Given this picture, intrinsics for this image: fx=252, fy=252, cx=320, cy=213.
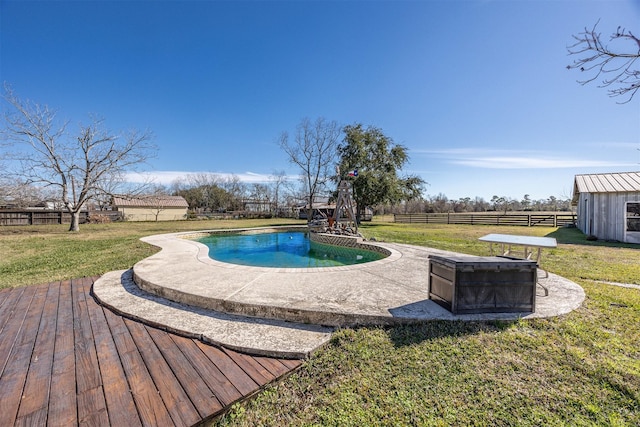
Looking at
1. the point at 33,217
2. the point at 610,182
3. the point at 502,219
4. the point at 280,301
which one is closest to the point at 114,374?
the point at 280,301

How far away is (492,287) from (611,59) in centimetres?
221

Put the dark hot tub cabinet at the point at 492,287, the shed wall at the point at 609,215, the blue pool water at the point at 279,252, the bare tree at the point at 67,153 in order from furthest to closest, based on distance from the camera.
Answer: the bare tree at the point at 67,153 → the shed wall at the point at 609,215 → the blue pool water at the point at 279,252 → the dark hot tub cabinet at the point at 492,287

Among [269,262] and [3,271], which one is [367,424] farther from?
[3,271]

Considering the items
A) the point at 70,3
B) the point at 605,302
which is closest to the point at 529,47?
the point at 605,302

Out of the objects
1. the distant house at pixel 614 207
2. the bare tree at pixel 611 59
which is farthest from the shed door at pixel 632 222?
the bare tree at pixel 611 59

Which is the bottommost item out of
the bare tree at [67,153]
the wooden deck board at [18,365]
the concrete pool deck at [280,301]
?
the wooden deck board at [18,365]

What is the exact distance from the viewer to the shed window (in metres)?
10.1

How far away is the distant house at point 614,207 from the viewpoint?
399 inches

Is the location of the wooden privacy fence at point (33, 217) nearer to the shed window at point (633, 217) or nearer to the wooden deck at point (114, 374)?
the wooden deck at point (114, 374)

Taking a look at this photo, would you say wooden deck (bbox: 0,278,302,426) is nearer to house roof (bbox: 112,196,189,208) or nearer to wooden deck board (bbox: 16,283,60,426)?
wooden deck board (bbox: 16,283,60,426)

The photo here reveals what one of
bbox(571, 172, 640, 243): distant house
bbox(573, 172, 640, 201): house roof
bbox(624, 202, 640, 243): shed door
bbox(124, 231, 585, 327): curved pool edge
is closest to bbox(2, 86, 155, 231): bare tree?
bbox(124, 231, 585, 327): curved pool edge

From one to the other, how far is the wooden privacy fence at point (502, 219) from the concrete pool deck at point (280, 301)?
63.7 ft

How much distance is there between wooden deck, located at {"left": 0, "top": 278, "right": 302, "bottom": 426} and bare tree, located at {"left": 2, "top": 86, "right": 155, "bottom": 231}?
16.6 meters

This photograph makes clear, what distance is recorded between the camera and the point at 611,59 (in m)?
1.72
